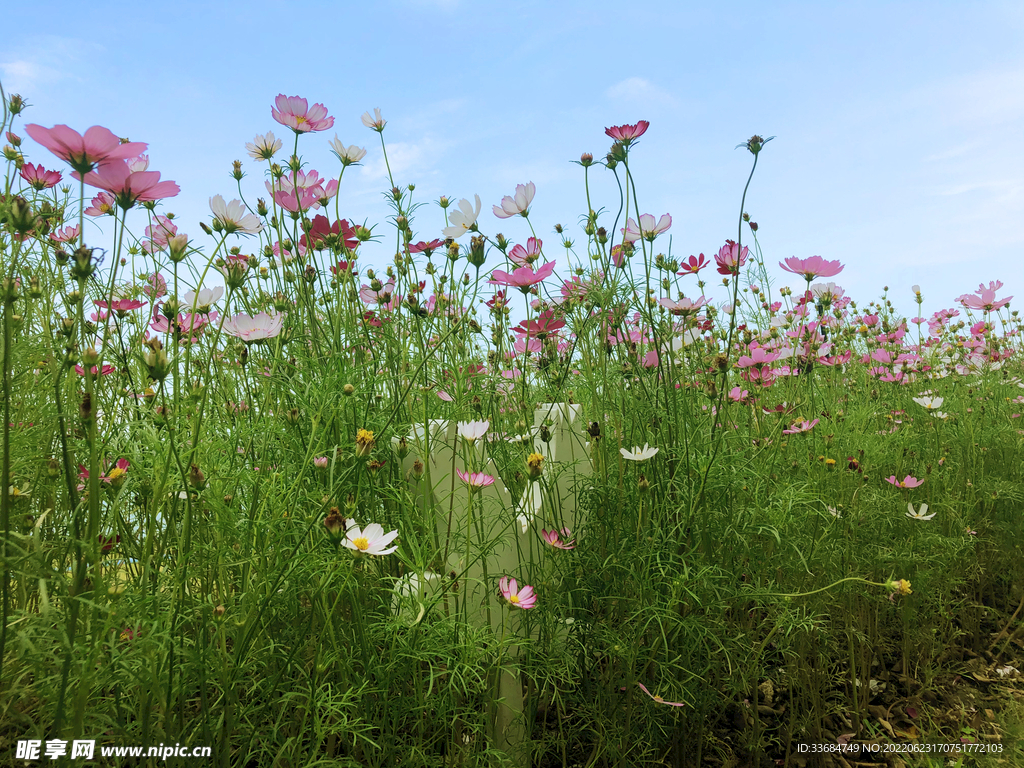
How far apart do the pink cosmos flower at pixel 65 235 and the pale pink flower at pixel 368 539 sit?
127 cm

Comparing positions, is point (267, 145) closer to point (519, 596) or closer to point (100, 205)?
point (100, 205)

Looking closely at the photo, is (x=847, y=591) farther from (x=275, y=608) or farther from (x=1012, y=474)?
(x=1012, y=474)

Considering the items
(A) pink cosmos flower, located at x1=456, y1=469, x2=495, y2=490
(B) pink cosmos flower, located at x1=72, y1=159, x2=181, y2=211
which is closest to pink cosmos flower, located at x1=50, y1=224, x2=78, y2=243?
(B) pink cosmos flower, located at x1=72, y1=159, x2=181, y2=211

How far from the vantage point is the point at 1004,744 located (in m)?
1.54

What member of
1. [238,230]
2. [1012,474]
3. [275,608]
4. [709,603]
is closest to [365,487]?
[275,608]

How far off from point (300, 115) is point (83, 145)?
780mm

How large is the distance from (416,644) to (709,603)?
62cm

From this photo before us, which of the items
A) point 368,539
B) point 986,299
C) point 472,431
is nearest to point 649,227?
point 472,431

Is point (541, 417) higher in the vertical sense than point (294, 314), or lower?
lower

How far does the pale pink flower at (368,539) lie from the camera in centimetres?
89

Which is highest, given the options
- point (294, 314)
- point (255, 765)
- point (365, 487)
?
point (294, 314)

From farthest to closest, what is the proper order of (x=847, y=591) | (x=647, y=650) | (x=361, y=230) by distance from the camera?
1. (x=847, y=591)
2. (x=361, y=230)
3. (x=647, y=650)

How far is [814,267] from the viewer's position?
166cm

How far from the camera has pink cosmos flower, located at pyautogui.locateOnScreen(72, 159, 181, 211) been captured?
85cm
